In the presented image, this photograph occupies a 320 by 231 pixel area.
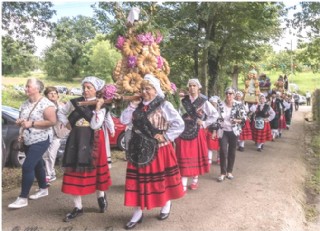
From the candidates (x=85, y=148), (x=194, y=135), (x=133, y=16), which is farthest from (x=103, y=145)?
(x=133, y=16)

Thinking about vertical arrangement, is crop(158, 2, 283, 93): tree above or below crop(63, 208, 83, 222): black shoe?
above

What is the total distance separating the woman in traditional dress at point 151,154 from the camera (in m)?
4.77

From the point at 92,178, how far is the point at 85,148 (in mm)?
392

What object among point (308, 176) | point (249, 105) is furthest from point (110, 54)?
point (308, 176)

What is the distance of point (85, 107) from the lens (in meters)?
5.05

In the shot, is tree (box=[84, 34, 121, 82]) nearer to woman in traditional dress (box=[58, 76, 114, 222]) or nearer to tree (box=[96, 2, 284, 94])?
tree (box=[96, 2, 284, 94])

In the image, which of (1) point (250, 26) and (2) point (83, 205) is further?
(1) point (250, 26)

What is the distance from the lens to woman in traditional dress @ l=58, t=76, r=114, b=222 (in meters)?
4.93

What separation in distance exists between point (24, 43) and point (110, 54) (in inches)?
1504

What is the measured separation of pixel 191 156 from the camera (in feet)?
21.4

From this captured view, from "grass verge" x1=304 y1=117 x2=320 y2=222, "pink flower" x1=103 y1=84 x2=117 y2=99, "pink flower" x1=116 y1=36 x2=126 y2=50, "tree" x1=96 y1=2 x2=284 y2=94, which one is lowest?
"grass verge" x1=304 y1=117 x2=320 y2=222

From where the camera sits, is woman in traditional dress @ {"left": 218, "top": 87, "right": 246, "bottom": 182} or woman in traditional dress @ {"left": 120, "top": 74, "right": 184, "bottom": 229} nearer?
woman in traditional dress @ {"left": 120, "top": 74, "right": 184, "bottom": 229}

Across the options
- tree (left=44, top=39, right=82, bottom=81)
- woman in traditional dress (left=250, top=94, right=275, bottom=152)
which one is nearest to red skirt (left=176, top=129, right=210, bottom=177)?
woman in traditional dress (left=250, top=94, right=275, bottom=152)

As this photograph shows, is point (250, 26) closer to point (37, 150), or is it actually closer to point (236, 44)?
point (236, 44)
